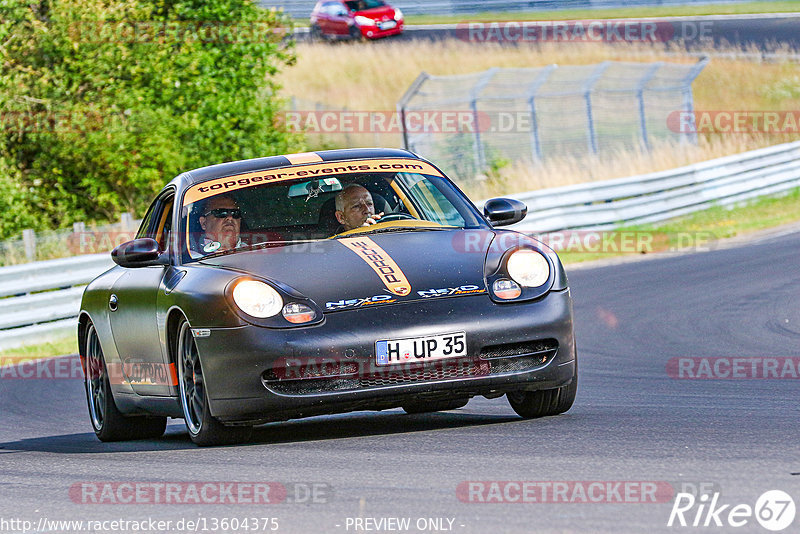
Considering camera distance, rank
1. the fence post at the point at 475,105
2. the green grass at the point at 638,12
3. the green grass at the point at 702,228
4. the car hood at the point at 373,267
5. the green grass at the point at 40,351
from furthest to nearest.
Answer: the green grass at the point at 638,12
the fence post at the point at 475,105
the green grass at the point at 702,228
the green grass at the point at 40,351
the car hood at the point at 373,267

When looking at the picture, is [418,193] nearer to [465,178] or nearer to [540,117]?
[465,178]

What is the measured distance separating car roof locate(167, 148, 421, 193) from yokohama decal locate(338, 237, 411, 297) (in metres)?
0.86

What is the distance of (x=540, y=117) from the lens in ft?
104

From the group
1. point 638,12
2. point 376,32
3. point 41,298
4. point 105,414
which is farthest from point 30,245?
point 638,12

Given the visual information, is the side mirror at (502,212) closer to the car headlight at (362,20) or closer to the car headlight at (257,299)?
the car headlight at (257,299)

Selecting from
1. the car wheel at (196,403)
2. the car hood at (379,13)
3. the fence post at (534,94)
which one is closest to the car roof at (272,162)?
the car wheel at (196,403)

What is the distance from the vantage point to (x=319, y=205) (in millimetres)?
7734

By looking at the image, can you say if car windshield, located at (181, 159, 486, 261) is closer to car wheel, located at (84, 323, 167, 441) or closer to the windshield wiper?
the windshield wiper

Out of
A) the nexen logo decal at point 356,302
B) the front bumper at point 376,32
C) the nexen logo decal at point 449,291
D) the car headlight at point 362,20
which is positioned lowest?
the front bumper at point 376,32

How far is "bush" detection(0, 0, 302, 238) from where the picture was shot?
24.8 m

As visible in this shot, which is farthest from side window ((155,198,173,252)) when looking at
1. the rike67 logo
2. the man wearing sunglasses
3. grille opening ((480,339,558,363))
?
the rike67 logo

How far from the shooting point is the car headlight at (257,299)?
6.43 metres

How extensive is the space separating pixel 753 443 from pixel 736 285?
8.30 metres

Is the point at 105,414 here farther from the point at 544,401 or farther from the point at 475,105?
the point at 475,105
